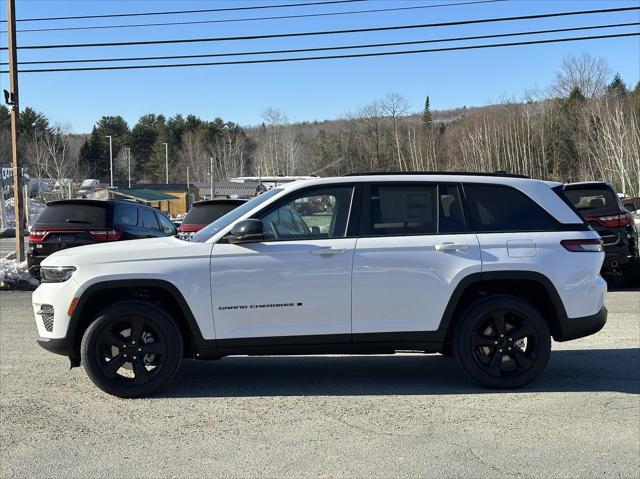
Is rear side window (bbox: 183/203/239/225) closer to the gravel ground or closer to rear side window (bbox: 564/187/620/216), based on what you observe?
the gravel ground

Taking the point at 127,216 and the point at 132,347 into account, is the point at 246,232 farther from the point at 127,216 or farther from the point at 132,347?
the point at 127,216

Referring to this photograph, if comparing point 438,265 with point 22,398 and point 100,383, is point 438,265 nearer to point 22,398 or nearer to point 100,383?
point 100,383

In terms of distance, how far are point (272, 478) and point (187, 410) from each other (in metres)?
1.45

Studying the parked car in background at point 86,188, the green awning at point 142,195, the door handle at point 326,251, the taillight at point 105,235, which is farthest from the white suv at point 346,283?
the parked car in background at point 86,188

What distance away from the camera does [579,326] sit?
554 centimetres

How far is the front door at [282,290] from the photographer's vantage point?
17.3ft

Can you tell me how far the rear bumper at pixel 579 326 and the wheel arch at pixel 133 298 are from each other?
3105 millimetres

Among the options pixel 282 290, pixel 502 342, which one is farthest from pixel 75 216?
pixel 502 342

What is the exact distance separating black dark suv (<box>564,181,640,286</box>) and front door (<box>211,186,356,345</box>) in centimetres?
703

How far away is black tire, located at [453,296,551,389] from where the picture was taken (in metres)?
5.48

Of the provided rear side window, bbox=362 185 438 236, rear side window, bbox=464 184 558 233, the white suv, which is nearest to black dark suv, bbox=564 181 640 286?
rear side window, bbox=464 184 558 233

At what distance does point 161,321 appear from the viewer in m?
5.27

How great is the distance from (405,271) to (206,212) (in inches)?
316

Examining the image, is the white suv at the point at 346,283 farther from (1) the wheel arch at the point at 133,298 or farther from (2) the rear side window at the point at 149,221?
(2) the rear side window at the point at 149,221
